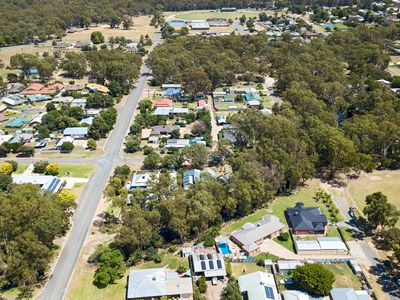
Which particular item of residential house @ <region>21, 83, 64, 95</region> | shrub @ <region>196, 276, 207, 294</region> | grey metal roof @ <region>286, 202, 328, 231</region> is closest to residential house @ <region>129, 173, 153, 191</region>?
shrub @ <region>196, 276, 207, 294</region>

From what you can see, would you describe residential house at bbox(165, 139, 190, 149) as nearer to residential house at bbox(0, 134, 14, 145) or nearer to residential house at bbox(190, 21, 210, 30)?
residential house at bbox(0, 134, 14, 145)

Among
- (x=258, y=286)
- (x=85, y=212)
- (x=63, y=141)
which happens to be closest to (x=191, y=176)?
(x=85, y=212)

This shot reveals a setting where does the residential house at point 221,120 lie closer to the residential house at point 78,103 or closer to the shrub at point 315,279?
the residential house at point 78,103

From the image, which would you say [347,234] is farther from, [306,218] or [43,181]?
[43,181]

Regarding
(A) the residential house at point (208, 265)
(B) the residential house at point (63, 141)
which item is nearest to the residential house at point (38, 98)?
(B) the residential house at point (63, 141)

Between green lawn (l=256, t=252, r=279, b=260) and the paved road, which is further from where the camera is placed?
green lawn (l=256, t=252, r=279, b=260)

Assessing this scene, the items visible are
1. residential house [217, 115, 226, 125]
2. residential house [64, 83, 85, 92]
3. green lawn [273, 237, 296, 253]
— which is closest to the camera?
green lawn [273, 237, 296, 253]

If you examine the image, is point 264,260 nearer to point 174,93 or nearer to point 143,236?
point 143,236
